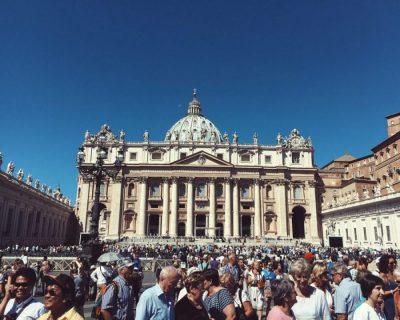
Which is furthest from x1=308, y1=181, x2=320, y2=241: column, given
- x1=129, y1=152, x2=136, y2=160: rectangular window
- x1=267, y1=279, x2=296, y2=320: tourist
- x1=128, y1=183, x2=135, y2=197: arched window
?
x1=267, y1=279, x2=296, y2=320: tourist

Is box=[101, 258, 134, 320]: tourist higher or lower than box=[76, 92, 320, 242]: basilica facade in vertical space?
Answer: lower

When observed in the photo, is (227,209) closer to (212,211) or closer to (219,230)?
(212,211)

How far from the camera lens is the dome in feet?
264

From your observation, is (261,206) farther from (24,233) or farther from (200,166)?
(24,233)

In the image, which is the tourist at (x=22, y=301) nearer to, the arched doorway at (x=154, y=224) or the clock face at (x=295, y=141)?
the arched doorway at (x=154, y=224)

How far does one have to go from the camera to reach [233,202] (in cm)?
5569

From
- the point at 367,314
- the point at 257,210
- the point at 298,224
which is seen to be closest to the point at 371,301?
the point at 367,314

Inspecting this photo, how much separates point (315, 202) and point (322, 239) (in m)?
6.64

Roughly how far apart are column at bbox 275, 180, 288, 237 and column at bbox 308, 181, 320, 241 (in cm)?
447

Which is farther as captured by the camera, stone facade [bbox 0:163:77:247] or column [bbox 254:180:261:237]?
column [bbox 254:180:261:237]

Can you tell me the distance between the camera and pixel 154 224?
5688cm

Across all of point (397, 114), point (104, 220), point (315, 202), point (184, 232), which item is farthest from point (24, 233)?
point (397, 114)

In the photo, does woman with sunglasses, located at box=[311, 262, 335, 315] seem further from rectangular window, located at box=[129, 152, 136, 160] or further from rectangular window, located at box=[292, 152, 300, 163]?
rectangular window, located at box=[292, 152, 300, 163]

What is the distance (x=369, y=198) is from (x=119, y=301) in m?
41.4
